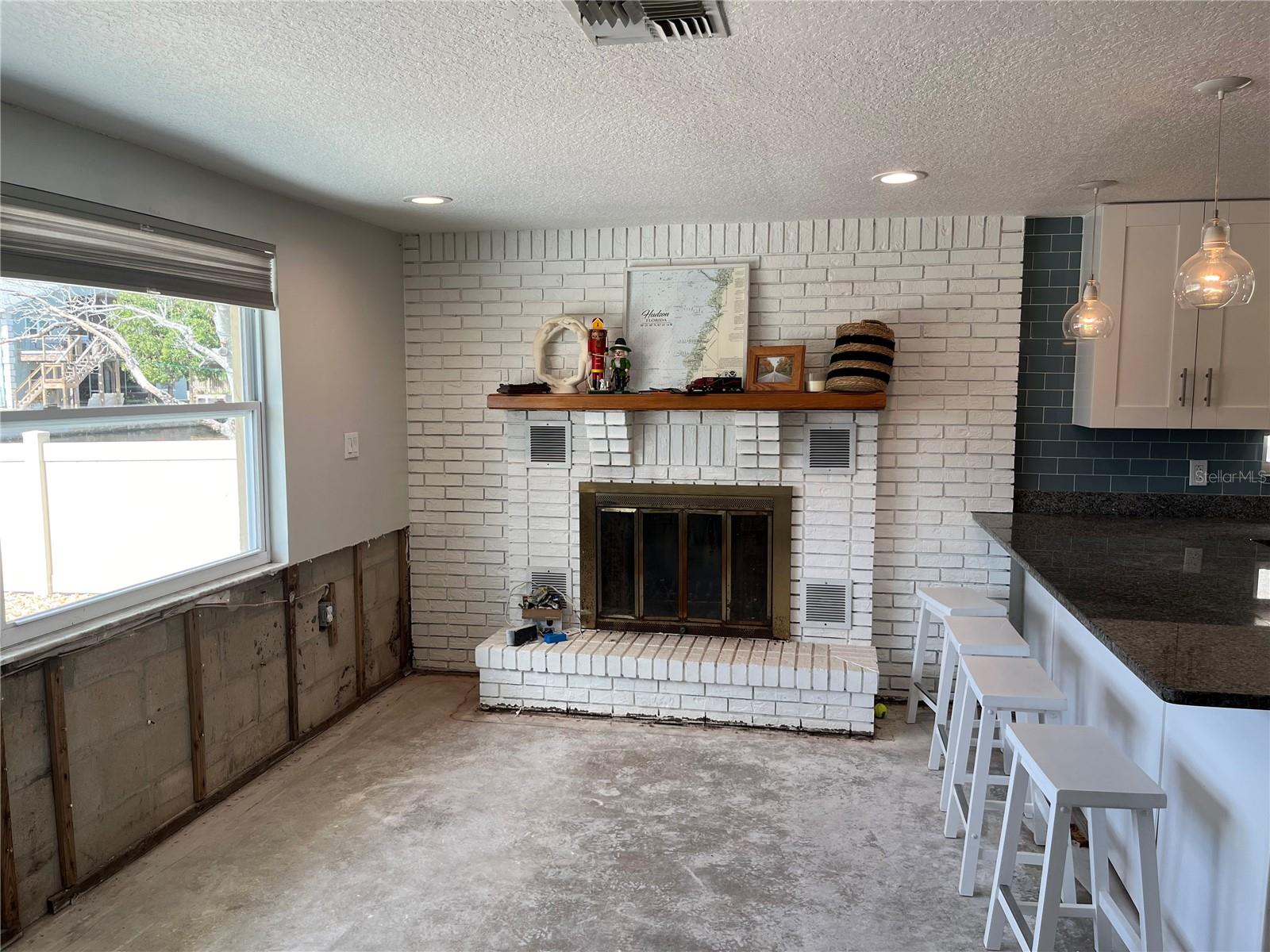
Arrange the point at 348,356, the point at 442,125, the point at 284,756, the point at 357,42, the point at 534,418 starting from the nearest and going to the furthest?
the point at 357,42, the point at 442,125, the point at 284,756, the point at 348,356, the point at 534,418

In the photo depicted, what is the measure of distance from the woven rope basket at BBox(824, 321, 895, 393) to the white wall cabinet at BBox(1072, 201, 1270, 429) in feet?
2.96

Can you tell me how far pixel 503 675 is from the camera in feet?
13.5

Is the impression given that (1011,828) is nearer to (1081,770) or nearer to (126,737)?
(1081,770)

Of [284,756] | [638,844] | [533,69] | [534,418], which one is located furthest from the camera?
[534,418]

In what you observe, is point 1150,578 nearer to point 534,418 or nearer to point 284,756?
point 534,418

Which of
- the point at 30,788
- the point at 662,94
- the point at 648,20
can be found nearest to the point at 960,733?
the point at 662,94

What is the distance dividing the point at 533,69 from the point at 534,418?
242 cm

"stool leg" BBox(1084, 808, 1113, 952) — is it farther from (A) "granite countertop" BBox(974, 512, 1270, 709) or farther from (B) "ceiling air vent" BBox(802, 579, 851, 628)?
(B) "ceiling air vent" BBox(802, 579, 851, 628)

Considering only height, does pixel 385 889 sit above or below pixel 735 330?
below

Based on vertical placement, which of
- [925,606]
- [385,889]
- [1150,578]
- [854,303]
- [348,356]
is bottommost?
[385,889]

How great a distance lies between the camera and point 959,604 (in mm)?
3451

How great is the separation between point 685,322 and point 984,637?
80.7 inches

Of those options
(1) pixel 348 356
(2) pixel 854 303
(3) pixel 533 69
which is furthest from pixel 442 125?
(2) pixel 854 303

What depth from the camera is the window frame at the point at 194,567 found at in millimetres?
2422
